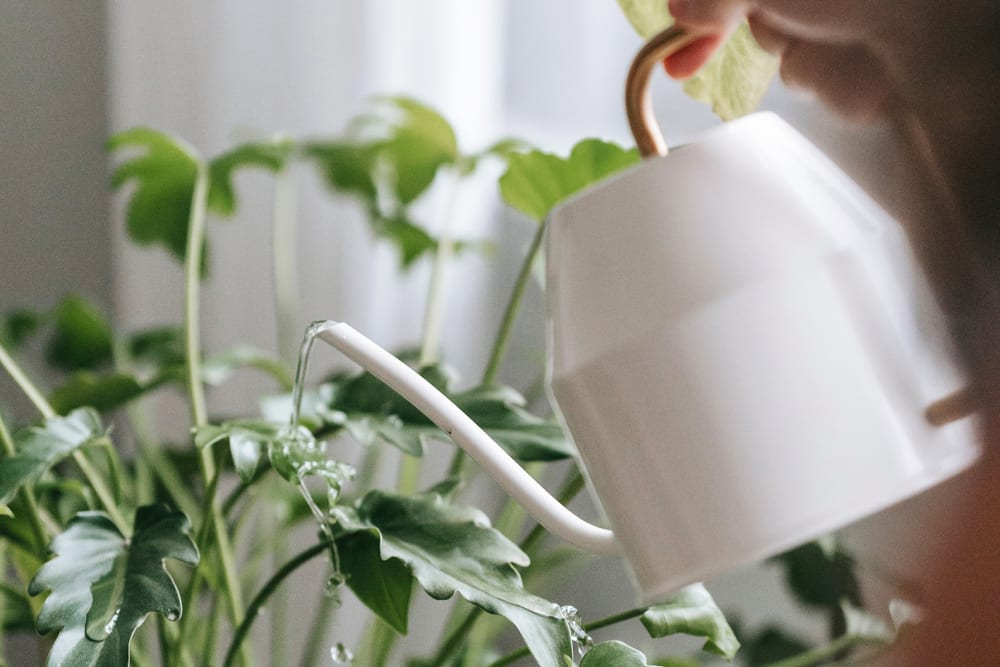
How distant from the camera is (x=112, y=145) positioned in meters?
0.84

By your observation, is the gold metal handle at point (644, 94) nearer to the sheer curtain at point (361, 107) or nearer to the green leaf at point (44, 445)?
the green leaf at point (44, 445)

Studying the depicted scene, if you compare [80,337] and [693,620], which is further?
[80,337]

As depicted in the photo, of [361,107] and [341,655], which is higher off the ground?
[361,107]

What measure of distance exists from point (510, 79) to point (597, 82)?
128mm

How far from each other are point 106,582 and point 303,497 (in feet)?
0.71

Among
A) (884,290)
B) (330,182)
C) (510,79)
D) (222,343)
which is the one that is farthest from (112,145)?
(884,290)

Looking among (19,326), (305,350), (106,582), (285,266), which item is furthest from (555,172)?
(19,326)

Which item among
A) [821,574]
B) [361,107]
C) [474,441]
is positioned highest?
[361,107]

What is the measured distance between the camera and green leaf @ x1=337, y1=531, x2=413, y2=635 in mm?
479

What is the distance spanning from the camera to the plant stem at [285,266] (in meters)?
1.02

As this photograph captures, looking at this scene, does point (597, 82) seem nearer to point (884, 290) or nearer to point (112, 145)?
point (112, 145)

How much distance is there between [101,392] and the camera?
0.69 metres

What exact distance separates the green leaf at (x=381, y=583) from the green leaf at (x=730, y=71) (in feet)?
0.98

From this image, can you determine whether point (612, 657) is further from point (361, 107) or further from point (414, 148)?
point (361, 107)
